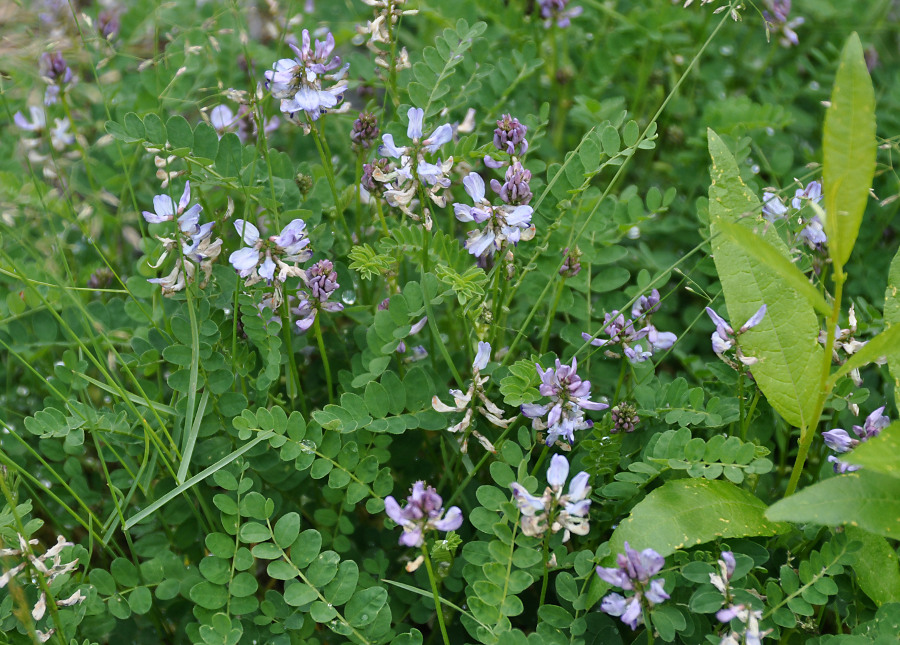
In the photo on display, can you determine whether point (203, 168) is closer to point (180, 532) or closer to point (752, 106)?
point (180, 532)

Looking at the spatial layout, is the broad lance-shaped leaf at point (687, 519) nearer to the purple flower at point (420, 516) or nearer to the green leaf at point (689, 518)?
the green leaf at point (689, 518)

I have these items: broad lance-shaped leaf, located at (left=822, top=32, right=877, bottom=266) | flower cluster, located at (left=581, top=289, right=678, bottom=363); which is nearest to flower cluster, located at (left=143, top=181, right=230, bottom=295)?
flower cluster, located at (left=581, top=289, right=678, bottom=363)

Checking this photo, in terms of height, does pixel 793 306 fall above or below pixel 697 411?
above

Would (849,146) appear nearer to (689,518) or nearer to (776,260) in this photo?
(776,260)

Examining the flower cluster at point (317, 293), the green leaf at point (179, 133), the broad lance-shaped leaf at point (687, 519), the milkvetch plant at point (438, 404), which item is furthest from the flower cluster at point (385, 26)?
the broad lance-shaped leaf at point (687, 519)

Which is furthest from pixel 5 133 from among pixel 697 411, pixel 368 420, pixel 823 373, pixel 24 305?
pixel 823 373

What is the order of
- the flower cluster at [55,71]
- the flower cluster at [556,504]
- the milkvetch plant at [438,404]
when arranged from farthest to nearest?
the flower cluster at [55,71] < the milkvetch plant at [438,404] < the flower cluster at [556,504]

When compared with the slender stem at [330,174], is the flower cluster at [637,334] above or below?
below
